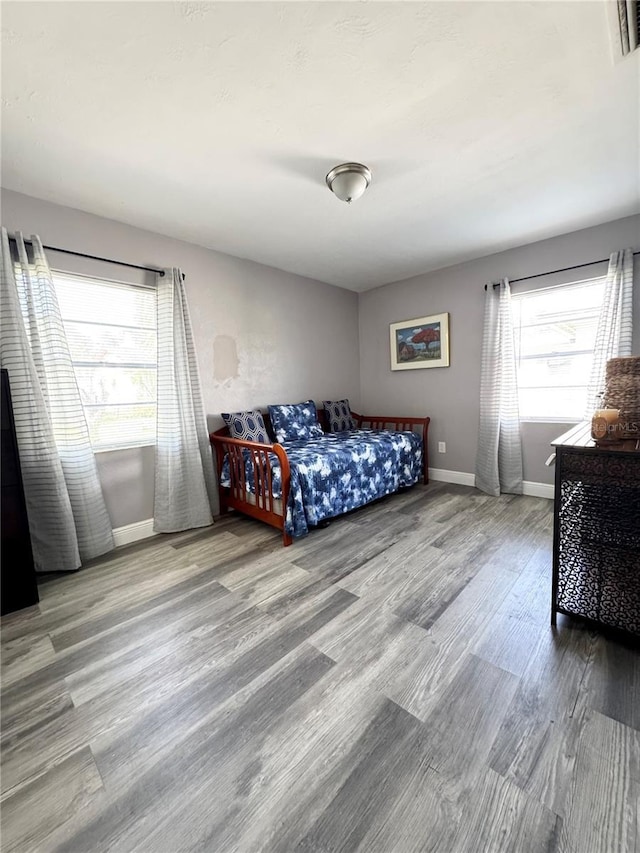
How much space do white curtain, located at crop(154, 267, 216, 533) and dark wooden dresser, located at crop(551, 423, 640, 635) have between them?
2346 mm

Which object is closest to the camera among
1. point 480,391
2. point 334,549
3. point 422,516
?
point 334,549

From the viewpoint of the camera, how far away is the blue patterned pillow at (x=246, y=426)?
2.88 m

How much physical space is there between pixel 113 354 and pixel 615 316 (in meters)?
3.80

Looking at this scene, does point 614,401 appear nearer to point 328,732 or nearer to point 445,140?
point 445,140

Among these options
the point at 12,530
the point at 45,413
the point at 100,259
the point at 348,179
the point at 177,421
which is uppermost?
the point at 348,179

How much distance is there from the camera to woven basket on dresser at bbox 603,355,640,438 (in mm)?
1313

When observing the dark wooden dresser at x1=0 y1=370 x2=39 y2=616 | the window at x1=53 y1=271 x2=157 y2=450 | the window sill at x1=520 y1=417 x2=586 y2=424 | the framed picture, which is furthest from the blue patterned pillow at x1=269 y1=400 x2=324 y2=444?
the window sill at x1=520 y1=417 x2=586 y2=424

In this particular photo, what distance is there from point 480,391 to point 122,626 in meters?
3.35

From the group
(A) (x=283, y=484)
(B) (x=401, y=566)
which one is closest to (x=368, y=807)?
(B) (x=401, y=566)

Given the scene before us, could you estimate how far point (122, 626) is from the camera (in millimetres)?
1593

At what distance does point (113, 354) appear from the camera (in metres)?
2.43

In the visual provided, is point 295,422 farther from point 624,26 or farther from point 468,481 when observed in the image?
point 624,26

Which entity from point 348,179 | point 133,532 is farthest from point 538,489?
point 133,532

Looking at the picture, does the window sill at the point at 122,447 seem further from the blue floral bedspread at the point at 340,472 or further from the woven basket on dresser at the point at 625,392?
the woven basket on dresser at the point at 625,392
